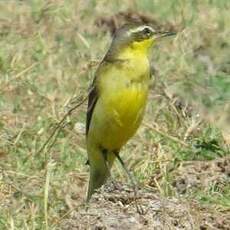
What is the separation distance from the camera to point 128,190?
22.9 feet

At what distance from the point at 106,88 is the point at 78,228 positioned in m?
0.90

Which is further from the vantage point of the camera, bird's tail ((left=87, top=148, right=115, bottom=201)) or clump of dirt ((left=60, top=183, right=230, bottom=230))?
bird's tail ((left=87, top=148, right=115, bottom=201))

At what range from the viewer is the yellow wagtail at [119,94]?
693 centimetres

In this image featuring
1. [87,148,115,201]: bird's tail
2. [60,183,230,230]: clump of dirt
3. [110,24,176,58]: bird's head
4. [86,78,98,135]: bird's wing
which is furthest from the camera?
[87,148,115,201]: bird's tail

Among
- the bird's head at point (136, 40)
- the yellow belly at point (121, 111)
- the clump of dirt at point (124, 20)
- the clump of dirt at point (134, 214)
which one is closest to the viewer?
the clump of dirt at point (134, 214)

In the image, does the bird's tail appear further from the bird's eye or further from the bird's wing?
the bird's eye

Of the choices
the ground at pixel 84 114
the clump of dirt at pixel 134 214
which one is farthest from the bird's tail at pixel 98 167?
the clump of dirt at pixel 134 214

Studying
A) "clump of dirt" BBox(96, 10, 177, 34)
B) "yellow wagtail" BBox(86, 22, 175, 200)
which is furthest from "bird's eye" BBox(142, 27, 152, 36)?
"clump of dirt" BBox(96, 10, 177, 34)

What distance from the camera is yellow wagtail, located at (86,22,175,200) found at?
6.93 metres

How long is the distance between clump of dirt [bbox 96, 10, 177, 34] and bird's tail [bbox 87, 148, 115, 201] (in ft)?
12.2

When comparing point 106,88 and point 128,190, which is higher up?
point 106,88

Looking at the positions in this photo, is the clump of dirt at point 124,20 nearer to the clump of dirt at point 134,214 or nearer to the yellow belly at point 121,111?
the yellow belly at point 121,111

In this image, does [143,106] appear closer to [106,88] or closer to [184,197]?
[106,88]

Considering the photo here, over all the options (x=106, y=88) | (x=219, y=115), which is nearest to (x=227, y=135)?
(x=219, y=115)
